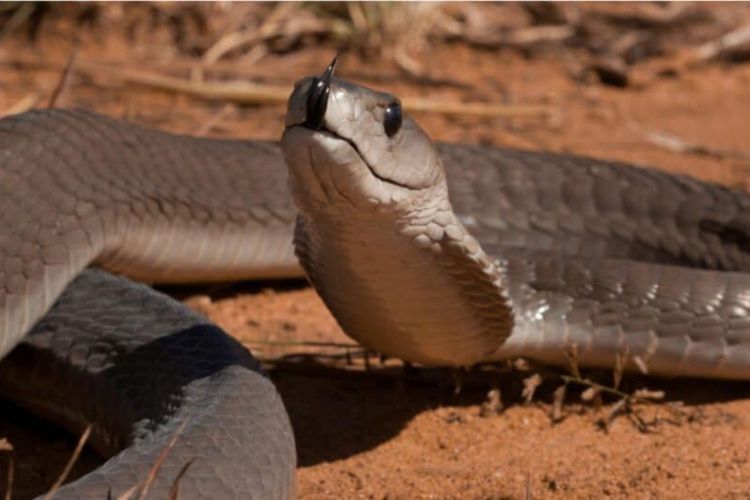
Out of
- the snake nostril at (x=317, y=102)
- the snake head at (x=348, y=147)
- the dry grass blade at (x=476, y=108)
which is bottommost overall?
the dry grass blade at (x=476, y=108)

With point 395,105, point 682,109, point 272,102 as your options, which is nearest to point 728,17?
point 682,109

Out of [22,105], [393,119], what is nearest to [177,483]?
[393,119]

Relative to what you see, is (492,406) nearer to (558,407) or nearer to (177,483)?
(558,407)

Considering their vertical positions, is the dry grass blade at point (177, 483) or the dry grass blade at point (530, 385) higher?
the dry grass blade at point (177, 483)

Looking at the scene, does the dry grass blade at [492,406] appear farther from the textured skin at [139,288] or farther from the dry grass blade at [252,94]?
the dry grass blade at [252,94]

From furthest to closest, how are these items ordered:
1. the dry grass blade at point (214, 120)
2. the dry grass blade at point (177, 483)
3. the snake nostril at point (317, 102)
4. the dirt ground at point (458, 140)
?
1. the dry grass blade at point (214, 120)
2. the dirt ground at point (458, 140)
3. the snake nostril at point (317, 102)
4. the dry grass blade at point (177, 483)

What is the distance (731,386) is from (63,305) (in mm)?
1810

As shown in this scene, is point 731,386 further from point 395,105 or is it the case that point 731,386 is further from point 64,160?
point 64,160

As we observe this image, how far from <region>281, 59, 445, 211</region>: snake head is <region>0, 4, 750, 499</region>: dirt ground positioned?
731mm

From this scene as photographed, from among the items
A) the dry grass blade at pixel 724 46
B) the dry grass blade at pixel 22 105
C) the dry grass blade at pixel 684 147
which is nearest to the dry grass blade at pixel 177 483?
the dry grass blade at pixel 22 105

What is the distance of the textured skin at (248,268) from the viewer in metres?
3.33

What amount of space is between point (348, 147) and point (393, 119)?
0.56 feet

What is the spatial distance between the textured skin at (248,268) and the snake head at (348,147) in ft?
0.31

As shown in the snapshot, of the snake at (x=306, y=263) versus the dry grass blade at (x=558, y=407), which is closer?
the snake at (x=306, y=263)
